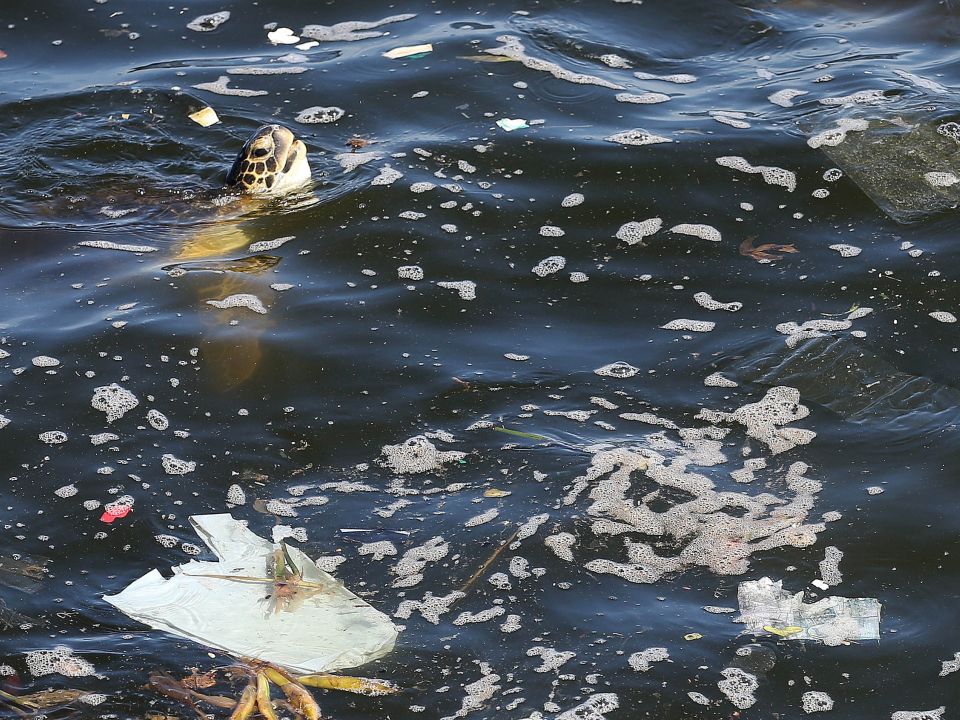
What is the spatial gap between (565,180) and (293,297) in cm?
137

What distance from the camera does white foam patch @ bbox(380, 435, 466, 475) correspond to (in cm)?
339

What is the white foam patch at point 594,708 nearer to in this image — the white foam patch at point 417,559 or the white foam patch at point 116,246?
the white foam patch at point 417,559

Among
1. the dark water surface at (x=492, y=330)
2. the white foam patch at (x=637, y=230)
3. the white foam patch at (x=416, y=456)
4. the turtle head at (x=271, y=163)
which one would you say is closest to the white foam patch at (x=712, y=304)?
the dark water surface at (x=492, y=330)

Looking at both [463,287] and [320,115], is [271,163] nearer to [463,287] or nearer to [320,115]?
[320,115]

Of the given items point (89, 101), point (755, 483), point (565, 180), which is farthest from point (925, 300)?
point (89, 101)

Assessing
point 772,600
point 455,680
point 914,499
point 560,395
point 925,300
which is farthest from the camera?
point 925,300

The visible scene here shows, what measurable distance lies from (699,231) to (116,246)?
252cm

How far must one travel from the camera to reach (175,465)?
11.3ft

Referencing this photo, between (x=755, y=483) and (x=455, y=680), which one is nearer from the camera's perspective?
(x=455, y=680)

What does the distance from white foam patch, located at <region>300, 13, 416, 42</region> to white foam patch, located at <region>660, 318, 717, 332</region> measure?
3.12 meters

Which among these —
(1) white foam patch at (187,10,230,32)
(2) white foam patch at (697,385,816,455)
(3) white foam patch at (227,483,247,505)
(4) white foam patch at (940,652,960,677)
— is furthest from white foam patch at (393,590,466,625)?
(1) white foam patch at (187,10,230,32)

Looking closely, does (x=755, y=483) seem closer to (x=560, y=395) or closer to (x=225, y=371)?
(x=560, y=395)

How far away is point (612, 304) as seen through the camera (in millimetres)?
4117

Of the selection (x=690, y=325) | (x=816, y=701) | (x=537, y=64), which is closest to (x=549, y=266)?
(x=690, y=325)
